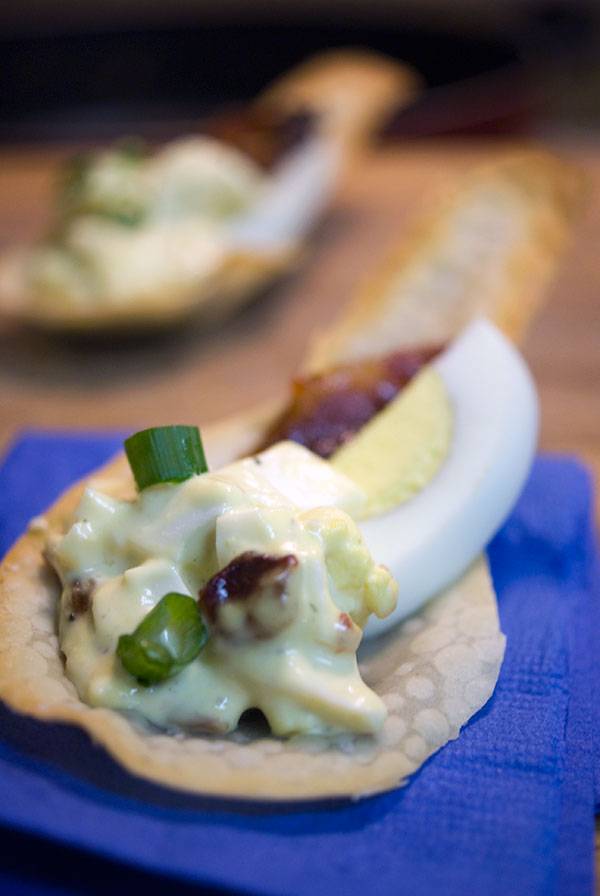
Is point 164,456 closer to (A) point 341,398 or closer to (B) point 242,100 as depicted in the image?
(A) point 341,398

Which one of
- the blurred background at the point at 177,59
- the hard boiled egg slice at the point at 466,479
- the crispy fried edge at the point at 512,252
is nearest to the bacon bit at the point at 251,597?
the hard boiled egg slice at the point at 466,479

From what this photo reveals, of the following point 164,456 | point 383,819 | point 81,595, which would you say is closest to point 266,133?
point 164,456

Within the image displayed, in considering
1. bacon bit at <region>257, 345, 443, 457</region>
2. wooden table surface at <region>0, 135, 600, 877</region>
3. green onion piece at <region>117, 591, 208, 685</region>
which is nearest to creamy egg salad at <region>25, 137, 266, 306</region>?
wooden table surface at <region>0, 135, 600, 877</region>

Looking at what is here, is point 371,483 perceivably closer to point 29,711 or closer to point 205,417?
point 29,711

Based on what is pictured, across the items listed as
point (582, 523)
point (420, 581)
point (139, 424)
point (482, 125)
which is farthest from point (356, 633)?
point (482, 125)

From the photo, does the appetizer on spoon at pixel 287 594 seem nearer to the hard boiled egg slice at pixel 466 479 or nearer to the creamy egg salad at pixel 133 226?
the hard boiled egg slice at pixel 466 479

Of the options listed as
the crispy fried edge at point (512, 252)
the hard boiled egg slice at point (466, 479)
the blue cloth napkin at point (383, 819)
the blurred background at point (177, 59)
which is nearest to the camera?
the blue cloth napkin at point (383, 819)
